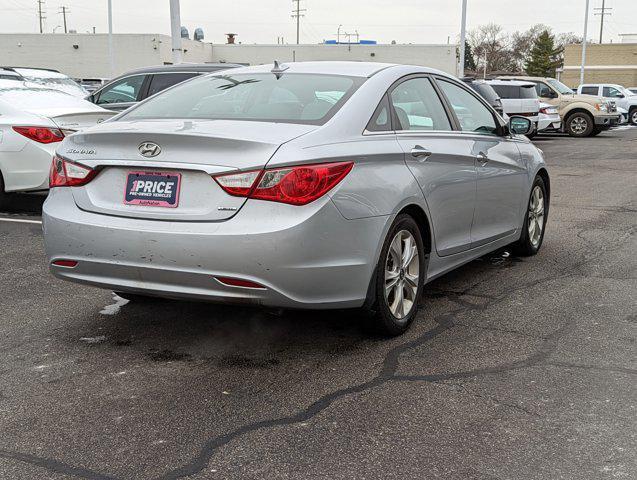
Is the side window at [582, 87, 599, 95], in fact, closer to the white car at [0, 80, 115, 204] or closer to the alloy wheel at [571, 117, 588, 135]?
the alloy wheel at [571, 117, 588, 135]

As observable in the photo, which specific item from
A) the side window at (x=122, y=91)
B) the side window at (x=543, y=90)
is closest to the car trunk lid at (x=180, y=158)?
the side window at (x=122, y=91)

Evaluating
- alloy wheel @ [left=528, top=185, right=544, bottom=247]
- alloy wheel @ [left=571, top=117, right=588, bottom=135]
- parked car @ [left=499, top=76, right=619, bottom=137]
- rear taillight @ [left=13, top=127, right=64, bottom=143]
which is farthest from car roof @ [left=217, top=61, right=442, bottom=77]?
alloy wheel @ [left=571, top=117, right=588, bottom=135]

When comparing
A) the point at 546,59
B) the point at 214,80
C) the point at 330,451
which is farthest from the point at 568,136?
the point at 546,59

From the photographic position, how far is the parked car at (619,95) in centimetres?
3488

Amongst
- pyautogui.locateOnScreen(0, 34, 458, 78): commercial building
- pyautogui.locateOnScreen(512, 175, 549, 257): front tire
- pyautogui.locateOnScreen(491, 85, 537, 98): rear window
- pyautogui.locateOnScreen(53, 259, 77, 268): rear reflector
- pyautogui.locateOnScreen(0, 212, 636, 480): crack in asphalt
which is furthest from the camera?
pyautogui.locateOnScreen(0, 34, 458, 78): commercial building

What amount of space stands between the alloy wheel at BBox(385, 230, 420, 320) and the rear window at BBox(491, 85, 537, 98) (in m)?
20.5

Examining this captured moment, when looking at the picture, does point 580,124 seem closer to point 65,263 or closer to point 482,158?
point 482,158

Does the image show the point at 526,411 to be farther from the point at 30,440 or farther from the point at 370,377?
the point at 30,440

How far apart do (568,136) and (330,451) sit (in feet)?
90.6

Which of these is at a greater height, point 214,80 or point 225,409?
point 214,80

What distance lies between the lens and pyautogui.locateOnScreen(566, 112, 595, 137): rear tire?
1102 inches

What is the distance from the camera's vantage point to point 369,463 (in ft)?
10.5

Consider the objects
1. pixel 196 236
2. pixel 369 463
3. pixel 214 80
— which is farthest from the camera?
pixel 214 80

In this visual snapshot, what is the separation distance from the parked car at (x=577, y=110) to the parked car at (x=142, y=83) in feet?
54.9
